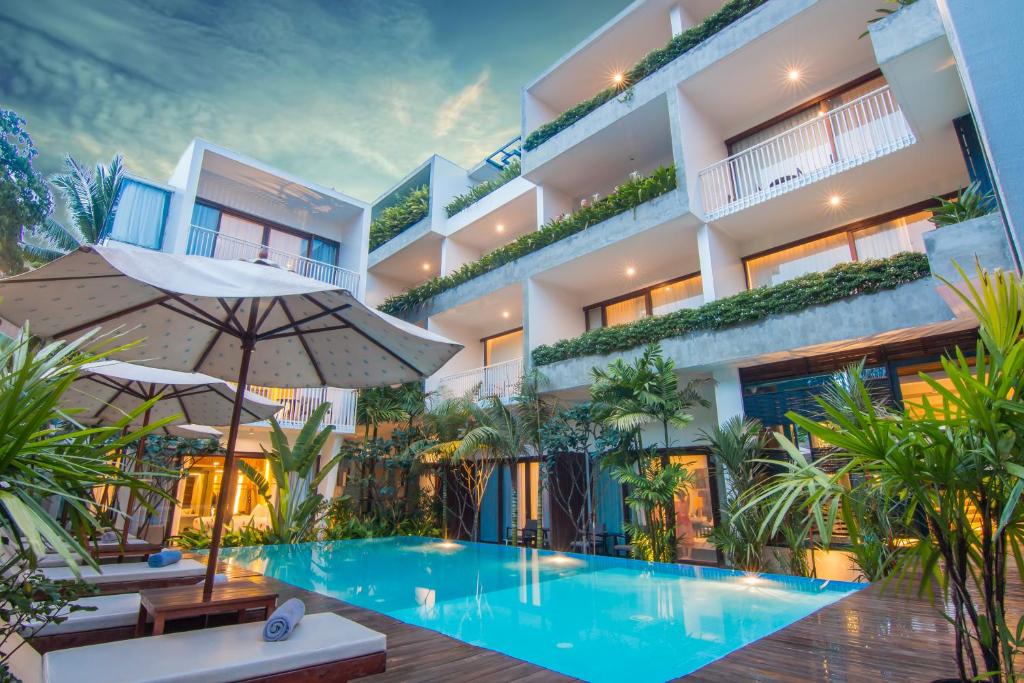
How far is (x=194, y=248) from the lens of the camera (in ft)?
46.9

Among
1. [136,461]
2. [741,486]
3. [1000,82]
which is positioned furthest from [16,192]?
[1000,82]

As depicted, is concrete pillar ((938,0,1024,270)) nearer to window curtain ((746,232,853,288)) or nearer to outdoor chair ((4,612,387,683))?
window curtain ((746,232,853,288))

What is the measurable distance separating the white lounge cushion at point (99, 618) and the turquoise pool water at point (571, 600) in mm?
2839

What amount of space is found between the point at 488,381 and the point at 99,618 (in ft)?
40.8

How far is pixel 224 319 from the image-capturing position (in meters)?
4.71

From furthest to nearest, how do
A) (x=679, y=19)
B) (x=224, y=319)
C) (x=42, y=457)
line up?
(x=679, y=19) < (x=224, y=319) < (x=42, y=457)

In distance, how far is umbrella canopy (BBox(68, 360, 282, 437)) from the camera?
6.57 metres

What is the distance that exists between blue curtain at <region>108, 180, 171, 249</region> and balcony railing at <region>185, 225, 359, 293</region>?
77 cm

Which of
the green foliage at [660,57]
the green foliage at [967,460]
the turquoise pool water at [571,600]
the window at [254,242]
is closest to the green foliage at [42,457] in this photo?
the green foliage at [967,460]

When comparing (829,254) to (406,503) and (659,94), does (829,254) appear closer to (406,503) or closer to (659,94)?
(659,94)

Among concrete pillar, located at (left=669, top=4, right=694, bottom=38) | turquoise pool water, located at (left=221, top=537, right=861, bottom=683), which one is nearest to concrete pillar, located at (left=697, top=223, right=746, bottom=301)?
concrete pillar, located at (left=669, top=4, right=694, bottom=38)

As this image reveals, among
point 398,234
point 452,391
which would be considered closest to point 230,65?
point 398,234

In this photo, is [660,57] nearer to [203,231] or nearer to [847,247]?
[847,247]

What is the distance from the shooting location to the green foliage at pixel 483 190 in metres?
18.7
